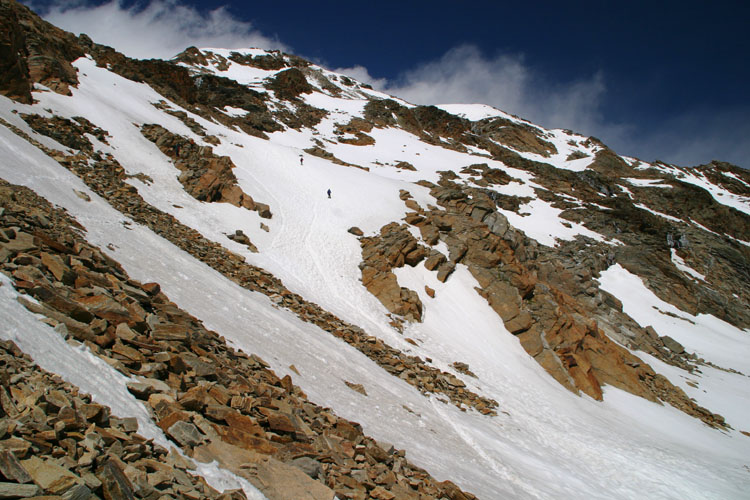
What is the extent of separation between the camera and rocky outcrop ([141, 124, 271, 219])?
23.1 meters

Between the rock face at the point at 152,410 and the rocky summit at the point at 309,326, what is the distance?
1.4 inches

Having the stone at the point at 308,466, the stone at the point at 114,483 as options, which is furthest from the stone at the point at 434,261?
the stone at the point at 114,483

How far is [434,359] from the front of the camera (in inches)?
686

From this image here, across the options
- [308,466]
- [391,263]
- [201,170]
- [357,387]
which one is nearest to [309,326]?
[357,387]

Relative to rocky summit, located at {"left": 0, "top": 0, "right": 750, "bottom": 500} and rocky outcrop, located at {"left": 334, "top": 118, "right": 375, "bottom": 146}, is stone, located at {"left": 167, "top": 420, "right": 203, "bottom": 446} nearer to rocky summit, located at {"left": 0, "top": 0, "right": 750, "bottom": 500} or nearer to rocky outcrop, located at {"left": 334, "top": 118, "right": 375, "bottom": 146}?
rocky summit, located at {"left": 0, "top": 0, "right": 750, "bottom": 500}

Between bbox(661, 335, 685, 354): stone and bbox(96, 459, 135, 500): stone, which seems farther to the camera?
bbox(661, 335, 685, 354): stone

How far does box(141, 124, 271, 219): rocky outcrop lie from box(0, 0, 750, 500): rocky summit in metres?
0.16

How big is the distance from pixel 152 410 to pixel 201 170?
2331cm

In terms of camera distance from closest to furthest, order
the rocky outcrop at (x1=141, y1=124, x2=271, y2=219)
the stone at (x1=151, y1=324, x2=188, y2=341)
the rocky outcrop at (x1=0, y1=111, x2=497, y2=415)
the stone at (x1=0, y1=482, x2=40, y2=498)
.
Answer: the stone at (x1=0, y1=482, x2=40, y2=498) < the stone at (x1=151, y1=324, x2=188, y2=341) < the rocky outcrop at (x1=0, y1=111, x2=497, y2=415) < the rocky outcrop at (x1=141, y1=124, x2=271, y2=219)

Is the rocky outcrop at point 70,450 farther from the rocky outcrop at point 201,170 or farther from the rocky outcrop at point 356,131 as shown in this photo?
the rocky outcrop at point 356,131

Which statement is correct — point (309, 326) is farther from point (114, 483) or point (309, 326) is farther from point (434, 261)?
point (434, 261)

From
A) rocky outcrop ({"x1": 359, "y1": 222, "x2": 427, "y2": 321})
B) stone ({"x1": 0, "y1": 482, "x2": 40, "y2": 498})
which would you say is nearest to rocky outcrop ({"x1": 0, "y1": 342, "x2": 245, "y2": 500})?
stone ({"x1": 0, "y1": 482, "x2": 40, "y2": 498})

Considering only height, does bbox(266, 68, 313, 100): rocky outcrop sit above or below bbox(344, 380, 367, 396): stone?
above

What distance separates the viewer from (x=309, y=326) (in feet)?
45.6
